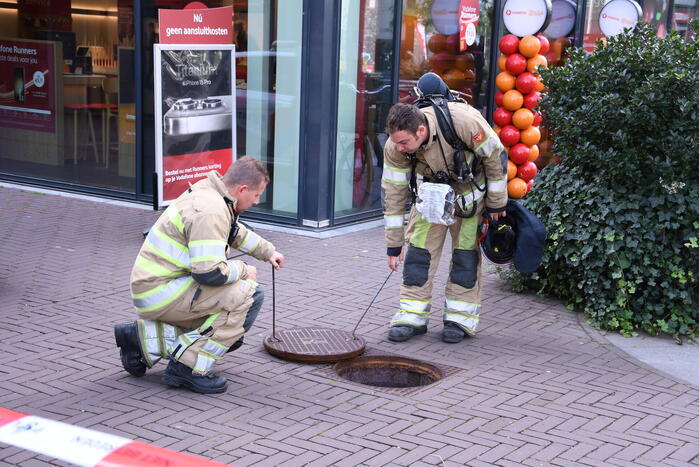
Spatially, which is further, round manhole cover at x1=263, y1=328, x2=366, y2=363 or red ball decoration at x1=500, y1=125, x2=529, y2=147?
red ball decoration at x1=500, y1=125, x2=529, y2=147

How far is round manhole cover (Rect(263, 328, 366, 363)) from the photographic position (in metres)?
5.64

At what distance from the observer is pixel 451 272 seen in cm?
631

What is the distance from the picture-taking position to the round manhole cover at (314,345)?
5641 millimetres

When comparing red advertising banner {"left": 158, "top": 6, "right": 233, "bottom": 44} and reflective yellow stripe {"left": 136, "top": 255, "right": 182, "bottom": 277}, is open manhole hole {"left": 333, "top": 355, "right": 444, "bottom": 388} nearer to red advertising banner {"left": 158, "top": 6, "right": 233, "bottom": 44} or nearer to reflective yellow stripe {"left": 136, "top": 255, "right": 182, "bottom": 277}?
reflective yellow stripe {"left": 136, "top": 255, "right": 182, "bottom": 277}

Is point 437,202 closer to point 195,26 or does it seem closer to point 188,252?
point 188,252

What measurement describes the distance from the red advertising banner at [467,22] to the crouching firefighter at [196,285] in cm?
713

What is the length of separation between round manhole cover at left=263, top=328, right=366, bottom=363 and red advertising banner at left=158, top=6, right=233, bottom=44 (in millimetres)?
3342

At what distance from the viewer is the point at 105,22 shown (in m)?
10.8

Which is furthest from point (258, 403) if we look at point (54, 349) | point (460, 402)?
point (54, 349)

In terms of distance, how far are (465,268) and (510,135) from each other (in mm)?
4954

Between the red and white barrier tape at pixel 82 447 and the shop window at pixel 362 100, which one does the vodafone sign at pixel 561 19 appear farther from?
the red and white barrier tape at pixel 82 447

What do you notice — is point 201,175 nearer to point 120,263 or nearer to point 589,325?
point 120,263

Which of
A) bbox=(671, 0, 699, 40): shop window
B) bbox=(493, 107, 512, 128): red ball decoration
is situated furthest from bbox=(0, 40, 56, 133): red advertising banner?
bbox=(671, 0, 699, 40): shop window

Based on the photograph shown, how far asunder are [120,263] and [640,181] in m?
4.32
